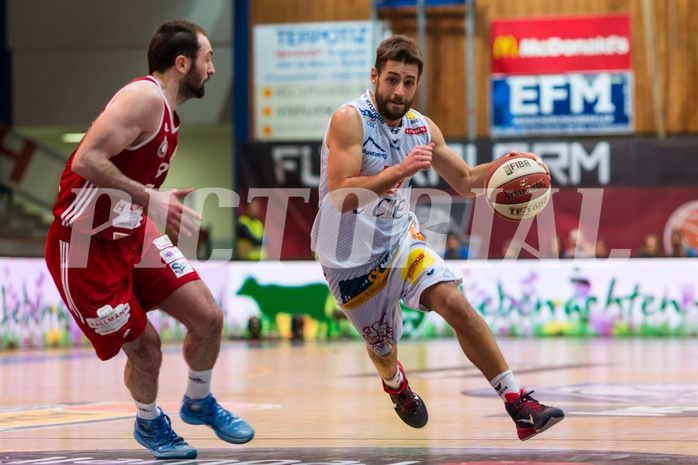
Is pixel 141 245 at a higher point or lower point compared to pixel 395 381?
higher

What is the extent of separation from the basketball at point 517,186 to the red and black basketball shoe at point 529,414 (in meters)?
1.20

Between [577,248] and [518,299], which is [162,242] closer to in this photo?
[518,299]

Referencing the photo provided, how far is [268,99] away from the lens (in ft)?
75.7

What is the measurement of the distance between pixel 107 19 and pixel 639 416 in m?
20.7

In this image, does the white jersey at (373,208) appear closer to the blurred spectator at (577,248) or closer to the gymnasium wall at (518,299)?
the gymnasium wall at (518,299)

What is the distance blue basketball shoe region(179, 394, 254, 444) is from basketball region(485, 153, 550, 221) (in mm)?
1980

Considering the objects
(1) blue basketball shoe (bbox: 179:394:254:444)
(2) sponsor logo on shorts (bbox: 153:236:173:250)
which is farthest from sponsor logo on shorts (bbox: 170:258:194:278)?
(1) blue basketball shoe (bbox: 179:394:254:444)

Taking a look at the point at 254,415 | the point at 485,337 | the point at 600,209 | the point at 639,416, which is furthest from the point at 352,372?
the point at 600,209

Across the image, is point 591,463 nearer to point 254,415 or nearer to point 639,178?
point 254,415

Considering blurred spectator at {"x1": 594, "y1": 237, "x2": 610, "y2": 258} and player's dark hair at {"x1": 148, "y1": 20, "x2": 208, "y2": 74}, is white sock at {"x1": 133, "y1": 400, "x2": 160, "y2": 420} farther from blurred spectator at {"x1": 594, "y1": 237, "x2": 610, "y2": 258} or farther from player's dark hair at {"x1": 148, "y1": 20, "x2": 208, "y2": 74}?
blurred spectator at {"x1": 594, "y1": 237, "x2": 610, "y2": 258}

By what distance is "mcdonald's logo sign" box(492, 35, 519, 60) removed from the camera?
22422 millimetres

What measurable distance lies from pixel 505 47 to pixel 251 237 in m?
6.90

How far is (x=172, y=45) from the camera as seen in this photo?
5.92m

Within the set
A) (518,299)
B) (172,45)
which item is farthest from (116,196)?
(518,299)
